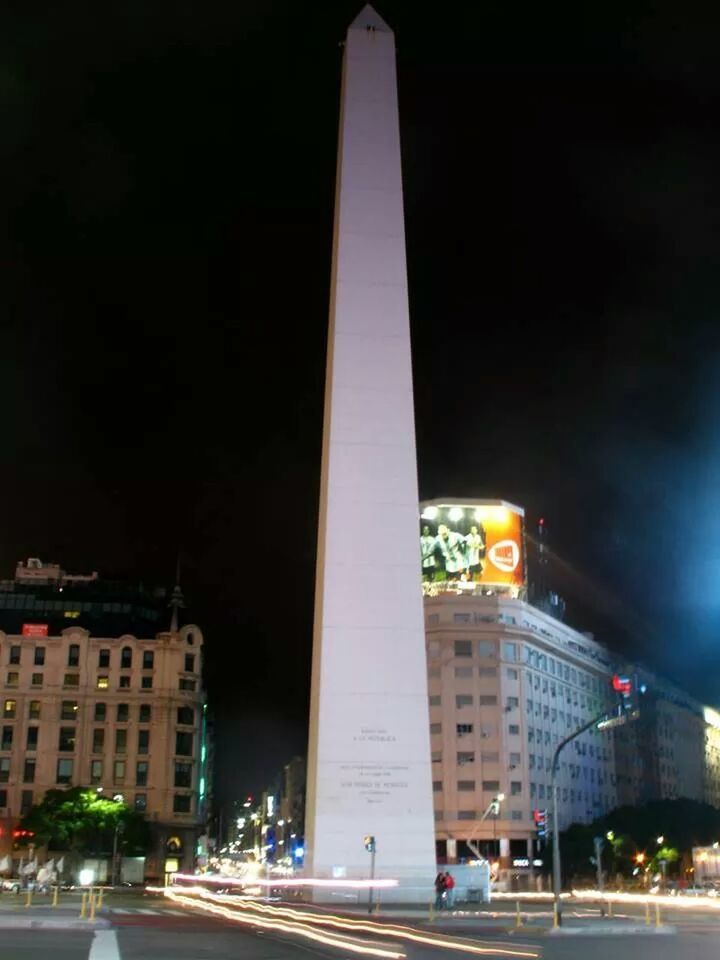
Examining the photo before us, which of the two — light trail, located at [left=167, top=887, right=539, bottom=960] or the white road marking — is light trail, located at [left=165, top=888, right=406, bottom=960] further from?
the white road marking

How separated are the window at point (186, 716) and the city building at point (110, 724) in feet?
0.27

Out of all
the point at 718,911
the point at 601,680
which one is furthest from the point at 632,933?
the point at 601,680

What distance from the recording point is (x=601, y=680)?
108 meters

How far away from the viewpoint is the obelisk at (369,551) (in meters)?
32.5

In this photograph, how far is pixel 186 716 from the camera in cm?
8912

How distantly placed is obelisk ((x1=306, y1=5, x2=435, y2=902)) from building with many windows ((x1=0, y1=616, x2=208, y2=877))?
54.5 m

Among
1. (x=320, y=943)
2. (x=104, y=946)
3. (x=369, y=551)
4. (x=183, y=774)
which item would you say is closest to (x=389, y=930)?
(x=320, y=943)

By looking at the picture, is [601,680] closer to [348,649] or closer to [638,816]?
[638,816]

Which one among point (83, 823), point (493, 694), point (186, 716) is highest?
point (493, 694)

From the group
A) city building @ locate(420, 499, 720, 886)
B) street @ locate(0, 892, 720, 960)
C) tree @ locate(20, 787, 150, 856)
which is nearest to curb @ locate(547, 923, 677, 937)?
street @ locate(0, 892, 720, 960)

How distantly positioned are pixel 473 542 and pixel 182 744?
27549 millimetres

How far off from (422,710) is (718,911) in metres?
12.2

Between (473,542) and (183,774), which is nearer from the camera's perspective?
(183,774)

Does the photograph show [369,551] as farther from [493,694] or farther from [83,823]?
[493,694]
